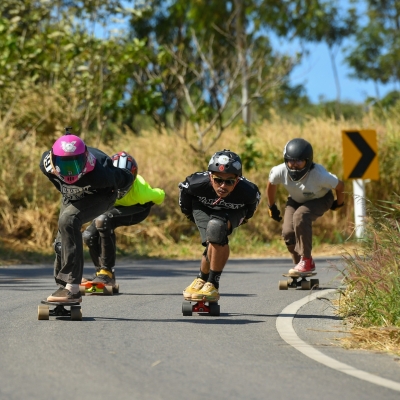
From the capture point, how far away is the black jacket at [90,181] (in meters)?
8.59

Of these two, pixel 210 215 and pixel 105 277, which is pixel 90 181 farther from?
pixel 105 277

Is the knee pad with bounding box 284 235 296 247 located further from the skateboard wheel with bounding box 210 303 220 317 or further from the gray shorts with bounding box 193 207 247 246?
the skateboard wheel with bounding box 210 303 220 317

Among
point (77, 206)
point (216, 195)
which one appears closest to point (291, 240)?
point (216, 195)

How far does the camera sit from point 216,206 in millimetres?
9266

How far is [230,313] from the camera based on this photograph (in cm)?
944

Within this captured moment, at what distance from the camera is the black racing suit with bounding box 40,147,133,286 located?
28.2ft

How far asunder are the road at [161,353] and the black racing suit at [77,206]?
0.45m

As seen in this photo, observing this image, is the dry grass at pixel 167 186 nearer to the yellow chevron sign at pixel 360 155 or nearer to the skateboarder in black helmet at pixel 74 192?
the yellow chevron sign at pixel 360 155

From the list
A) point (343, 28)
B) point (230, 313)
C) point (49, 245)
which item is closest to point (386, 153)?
point (49, 245)

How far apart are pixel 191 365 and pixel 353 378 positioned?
1045 millimetres

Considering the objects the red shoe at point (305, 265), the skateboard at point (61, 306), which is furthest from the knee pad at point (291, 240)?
the skateboard at point (61, 306)

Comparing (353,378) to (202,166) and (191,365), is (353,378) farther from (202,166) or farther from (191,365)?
(202,166)

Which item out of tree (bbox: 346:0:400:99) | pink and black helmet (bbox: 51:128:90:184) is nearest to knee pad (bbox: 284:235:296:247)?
pink and black helmet (bbox: 51:128:90:184)

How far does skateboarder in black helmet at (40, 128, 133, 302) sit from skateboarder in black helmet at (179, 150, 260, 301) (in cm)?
81
